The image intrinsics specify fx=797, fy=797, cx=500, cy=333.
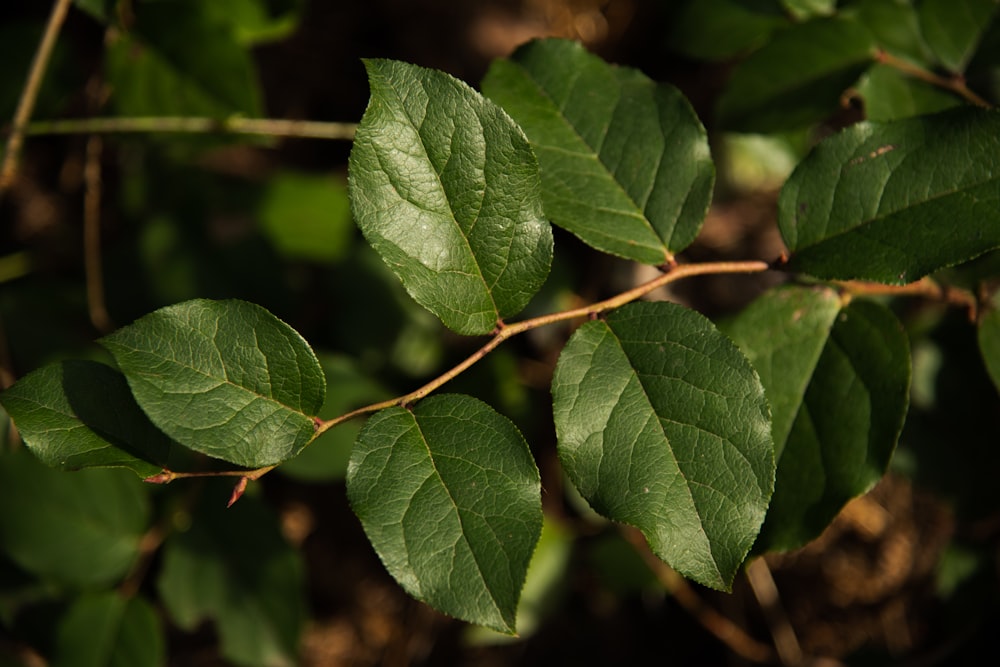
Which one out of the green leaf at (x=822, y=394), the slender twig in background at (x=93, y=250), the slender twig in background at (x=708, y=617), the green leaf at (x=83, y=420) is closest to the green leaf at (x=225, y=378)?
the green leaf at (x=83, y=420)

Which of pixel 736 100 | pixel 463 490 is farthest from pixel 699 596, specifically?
pixel 463 490

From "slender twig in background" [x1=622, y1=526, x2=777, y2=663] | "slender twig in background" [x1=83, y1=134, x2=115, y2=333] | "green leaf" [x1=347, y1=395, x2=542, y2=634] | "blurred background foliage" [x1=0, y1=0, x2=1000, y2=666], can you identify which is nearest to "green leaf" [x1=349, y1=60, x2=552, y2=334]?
"green leaf" [x1=347, y1=395, x2=542, y2=634]

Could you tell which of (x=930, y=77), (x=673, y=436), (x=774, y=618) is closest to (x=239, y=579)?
(x=673, y=436)

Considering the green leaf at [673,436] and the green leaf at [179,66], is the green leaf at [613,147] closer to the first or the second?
the green leaf at [673,436]

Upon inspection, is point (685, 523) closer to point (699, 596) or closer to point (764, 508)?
point (764, 508)

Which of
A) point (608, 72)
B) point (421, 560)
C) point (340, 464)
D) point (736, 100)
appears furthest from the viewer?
point (340, 464)

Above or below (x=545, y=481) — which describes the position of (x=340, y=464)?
above

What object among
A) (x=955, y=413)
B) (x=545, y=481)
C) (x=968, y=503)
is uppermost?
(x=955, y=413)

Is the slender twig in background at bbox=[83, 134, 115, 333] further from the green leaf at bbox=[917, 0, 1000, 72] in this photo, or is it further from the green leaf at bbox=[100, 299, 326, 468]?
the green leaf at bbox=[917, 0, 1000, 72]

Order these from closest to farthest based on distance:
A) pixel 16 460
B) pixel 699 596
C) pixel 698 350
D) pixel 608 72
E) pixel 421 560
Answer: pixel 421 560 → pixel 698 350 → pixel 608 72 → pixel 16 460 → pixel 699 596
